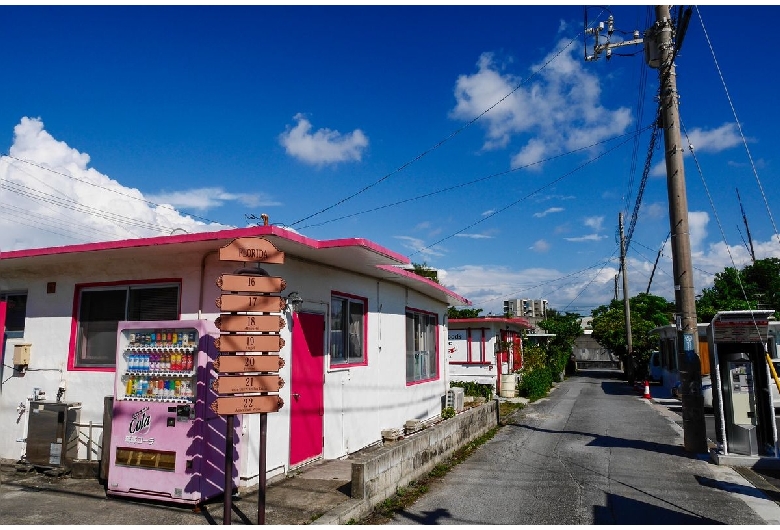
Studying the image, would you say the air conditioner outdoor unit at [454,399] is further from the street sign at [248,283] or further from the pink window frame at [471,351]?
the street sign at [248,283]

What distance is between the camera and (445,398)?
1520 centimetres

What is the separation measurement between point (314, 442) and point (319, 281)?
8.44ft

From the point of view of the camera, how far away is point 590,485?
7.59 meters

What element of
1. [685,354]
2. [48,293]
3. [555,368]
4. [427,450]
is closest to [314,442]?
[427,450]

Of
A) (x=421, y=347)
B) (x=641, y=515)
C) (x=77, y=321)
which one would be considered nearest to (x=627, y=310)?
(x=421, y=347)

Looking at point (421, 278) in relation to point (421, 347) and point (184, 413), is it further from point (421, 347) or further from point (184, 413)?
point (184, 413)

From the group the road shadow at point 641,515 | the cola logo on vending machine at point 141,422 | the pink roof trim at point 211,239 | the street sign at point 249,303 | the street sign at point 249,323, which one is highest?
the pink roof trim at point 211,239

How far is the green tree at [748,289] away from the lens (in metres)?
34.9

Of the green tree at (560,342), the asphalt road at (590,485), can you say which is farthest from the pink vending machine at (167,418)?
the green tree at (560,342)

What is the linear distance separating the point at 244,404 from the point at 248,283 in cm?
120

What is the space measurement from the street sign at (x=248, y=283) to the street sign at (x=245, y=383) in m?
0.86

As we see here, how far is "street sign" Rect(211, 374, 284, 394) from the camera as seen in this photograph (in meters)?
5.11

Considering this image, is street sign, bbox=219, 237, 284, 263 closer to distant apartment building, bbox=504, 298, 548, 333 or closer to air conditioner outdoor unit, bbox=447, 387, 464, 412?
air conditioner outdoor unit, bbox=447, 387, 464, 412

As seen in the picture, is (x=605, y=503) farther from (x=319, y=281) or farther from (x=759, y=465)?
(x=319, y=281)
